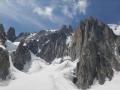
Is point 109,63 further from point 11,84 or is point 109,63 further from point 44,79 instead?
point 11,84

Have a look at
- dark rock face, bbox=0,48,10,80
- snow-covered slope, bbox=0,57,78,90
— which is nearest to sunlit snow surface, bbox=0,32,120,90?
snow-covered slope, bbox=0,57,78,90

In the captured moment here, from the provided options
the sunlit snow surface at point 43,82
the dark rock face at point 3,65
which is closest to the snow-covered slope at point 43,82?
the sunlit snow surface at point 43,82

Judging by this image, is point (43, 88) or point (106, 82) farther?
point (106, 82)

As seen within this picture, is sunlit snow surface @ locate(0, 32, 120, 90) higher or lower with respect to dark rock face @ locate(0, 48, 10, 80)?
lower

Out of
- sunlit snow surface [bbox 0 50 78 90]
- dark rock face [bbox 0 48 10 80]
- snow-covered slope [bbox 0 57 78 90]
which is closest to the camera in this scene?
snow-covered slope [bbox 0 57 78 90]

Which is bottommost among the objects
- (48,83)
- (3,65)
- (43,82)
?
(43,82)

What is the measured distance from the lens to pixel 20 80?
16888cm

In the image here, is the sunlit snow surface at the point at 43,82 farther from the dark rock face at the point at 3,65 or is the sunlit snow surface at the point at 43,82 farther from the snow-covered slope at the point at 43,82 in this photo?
the dark rock face at the point at 3,65

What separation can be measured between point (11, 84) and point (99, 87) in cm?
5064

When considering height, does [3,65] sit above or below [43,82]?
above

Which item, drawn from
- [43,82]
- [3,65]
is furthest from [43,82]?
[3,65]

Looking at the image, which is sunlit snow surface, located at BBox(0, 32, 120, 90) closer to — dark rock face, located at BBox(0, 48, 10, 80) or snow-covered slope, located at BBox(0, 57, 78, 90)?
snow-covered slope, located at BBox(0, 57, 78, 90)

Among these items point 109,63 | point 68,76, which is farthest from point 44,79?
point 109,63

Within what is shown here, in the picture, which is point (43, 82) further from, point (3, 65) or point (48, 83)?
point (3, 65)
